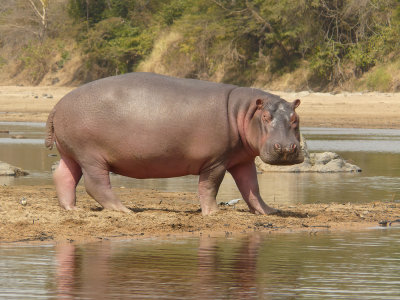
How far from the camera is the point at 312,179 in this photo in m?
13.9

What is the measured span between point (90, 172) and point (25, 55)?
139ft

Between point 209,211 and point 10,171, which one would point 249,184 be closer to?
point 209,211

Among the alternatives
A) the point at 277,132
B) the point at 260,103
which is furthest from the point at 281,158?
the point at 260,103

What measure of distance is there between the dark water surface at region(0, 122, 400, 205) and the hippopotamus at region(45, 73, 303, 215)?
6.39 feet

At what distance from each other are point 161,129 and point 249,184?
3.85ft

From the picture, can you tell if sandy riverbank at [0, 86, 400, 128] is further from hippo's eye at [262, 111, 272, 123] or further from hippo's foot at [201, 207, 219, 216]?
hippo's eye at [262, 111, 272, 123]

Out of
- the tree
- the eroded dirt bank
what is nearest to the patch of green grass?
the eroded dirt bank

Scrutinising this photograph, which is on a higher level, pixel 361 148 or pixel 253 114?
Result: pixel 253 114

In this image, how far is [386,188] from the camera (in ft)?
41.2

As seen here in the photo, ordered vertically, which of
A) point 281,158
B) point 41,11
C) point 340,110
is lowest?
point 340,110

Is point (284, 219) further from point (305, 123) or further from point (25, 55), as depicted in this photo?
point (25, 55)

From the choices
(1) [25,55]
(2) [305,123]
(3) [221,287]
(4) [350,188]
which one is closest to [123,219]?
(3) [221,287]

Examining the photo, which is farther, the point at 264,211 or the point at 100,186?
the point at 264,211

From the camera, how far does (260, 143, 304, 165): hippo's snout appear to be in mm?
8508
